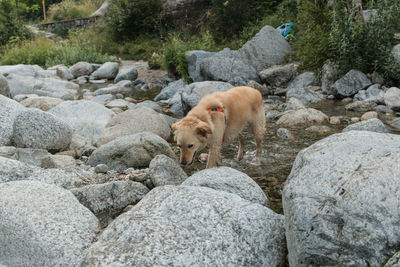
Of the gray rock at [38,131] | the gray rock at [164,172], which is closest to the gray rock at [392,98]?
the gray rock at [164,172]

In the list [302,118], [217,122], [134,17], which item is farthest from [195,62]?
[134,17]

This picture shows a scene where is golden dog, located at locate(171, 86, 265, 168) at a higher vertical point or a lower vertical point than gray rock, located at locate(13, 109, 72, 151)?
higher

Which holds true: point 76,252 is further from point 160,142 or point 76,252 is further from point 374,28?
point 374,28

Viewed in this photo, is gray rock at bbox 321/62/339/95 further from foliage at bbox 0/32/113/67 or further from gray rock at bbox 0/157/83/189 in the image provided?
foliage at bbox 0/32/113/67

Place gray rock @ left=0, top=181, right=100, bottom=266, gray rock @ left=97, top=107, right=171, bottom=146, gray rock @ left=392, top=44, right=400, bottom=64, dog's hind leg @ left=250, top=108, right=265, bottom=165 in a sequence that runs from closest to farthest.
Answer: gray rock @ left=0, top=181, right=100, bottom=266 → dog's hind leg @ left=250, top=108, right=265, bottom=165 → gray rock @ left=97, top=107, right=171, bottom=146 → gray rock @ left=392, top=44, right=400, bottom=64

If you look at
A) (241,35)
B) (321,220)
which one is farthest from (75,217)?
(241,35)

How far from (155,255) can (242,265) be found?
77cm

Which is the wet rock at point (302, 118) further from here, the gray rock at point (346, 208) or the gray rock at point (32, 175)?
the gray rock at point (346, 208)

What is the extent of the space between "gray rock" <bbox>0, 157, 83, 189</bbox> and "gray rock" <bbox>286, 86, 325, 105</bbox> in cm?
796

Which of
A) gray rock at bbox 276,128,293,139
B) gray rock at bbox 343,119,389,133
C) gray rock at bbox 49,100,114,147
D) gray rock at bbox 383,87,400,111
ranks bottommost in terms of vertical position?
gray rock at bbox 49,100,114,147

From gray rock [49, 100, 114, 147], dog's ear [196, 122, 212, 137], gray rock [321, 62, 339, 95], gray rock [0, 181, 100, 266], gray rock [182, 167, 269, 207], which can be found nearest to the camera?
gray rock [0, 181, 100, 266]

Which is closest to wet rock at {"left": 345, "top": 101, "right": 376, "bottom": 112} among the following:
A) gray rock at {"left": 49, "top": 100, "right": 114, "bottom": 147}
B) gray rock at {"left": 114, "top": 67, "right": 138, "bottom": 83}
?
gray rock at {"left": 49, "top": 100, "right": 114, "bottom": 147}

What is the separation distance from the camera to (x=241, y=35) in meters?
18.5

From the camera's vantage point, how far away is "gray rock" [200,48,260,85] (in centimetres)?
1377
